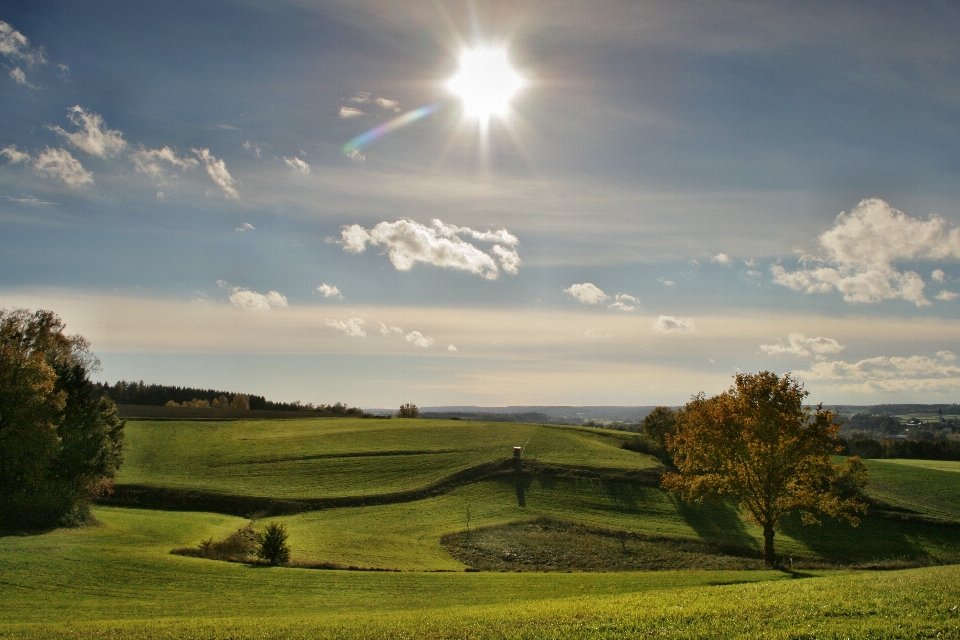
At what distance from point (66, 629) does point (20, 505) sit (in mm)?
32050

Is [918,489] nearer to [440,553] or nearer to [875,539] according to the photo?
[875,539]

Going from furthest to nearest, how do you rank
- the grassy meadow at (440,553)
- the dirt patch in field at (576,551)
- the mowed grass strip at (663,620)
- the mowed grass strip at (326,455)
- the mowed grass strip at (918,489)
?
the mowed grass strip at (326,455) → the mowed grass strip at (918,489) → the dirt patch in field at (576,551) → the grassy meadow at (440,553) → the mowed grass strip at (663,620)

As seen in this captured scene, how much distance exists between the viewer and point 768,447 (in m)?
37.9

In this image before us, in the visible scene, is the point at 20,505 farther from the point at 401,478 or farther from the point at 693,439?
the point at 693,439

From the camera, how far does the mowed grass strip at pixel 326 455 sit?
208 feet

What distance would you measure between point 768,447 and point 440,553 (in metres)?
23.9

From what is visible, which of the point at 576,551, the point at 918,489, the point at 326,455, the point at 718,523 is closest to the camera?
the point at 576,551

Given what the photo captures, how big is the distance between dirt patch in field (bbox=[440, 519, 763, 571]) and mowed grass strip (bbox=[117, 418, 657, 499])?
18.4 meters

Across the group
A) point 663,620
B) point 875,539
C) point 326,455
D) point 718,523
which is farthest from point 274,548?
point 875,539

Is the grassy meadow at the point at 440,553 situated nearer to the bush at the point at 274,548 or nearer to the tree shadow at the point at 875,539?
the tree shadow at the point at 875,539

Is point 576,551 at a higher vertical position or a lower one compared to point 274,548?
lower

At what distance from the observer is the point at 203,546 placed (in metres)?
36.3

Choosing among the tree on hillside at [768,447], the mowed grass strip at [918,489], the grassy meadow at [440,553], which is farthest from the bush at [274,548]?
the mowed grass strip at [918,489]

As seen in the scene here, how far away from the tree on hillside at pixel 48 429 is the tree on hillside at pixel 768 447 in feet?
153
